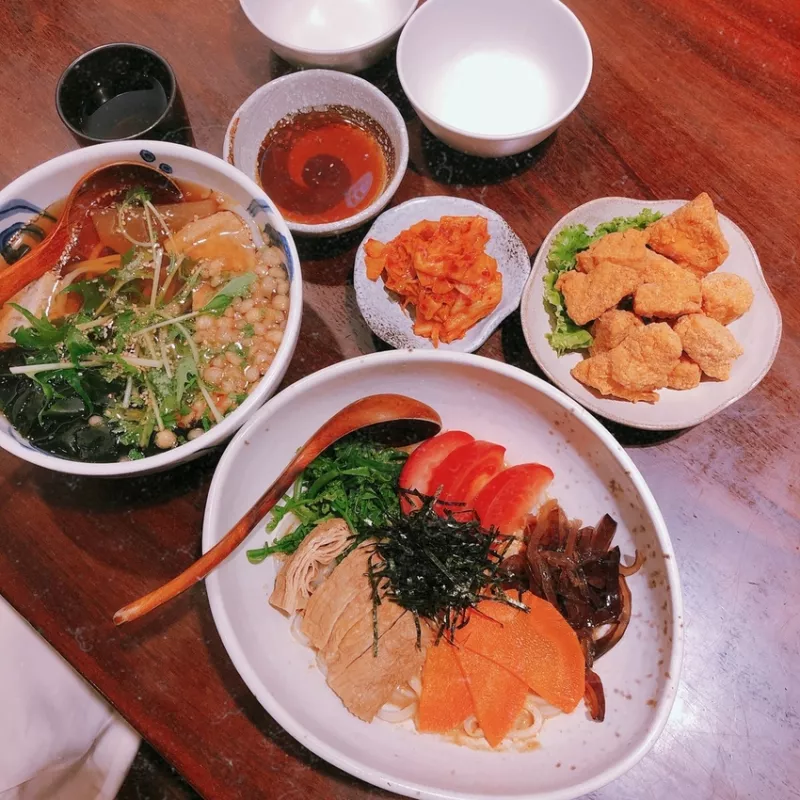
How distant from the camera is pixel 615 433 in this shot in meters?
1.91

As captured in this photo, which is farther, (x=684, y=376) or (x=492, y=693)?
(x=684, y=376)

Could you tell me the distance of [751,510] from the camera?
1864 millimetres

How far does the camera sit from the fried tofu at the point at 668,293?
1.87 m

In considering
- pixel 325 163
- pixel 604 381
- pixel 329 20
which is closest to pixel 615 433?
pixel 604 381

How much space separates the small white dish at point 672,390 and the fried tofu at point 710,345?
0.17ft

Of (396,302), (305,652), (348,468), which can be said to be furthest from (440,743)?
(396,302)

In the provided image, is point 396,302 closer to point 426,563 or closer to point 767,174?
point 426,563

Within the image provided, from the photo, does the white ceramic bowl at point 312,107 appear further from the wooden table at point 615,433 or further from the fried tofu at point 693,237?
the fried tofu at point 693,237

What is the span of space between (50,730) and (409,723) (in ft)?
3.54

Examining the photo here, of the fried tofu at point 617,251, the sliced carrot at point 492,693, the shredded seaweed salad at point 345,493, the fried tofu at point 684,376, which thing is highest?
the fried tofu at point 617,251

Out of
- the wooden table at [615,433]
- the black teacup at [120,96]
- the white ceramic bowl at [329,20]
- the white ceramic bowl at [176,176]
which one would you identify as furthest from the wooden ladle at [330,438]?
the white ceramic bowl at [329,20]

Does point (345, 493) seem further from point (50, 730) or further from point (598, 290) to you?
point (50, 730)

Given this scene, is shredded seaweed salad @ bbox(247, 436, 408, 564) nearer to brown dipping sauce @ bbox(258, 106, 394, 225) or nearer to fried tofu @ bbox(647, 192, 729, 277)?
brown dipping sauce @ bbox(258, 106, 394, 225)

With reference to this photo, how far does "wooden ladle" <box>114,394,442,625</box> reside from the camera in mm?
1462
